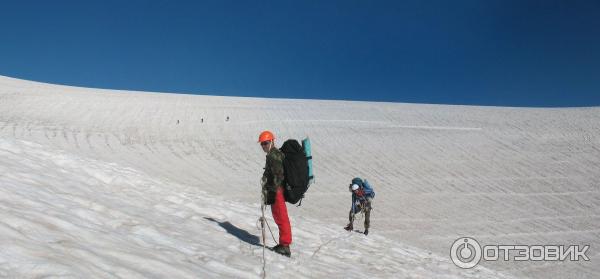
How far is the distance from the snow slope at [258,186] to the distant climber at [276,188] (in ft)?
0.87

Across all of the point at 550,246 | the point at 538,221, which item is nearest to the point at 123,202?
the point at 550,246

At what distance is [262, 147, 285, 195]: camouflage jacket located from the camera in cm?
553

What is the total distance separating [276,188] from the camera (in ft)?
18.2

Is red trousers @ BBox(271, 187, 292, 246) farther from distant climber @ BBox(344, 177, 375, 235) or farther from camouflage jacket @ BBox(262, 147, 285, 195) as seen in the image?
distant climber @ BBox(344, 177, 375, 235)

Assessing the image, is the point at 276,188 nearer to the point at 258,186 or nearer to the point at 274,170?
the point at 274,170

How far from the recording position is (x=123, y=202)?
21.6 feet

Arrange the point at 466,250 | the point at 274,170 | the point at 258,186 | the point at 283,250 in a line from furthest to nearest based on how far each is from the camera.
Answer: the point at 258,186 < the point at 466,250 < the point at 283,250 < the point at 274,170

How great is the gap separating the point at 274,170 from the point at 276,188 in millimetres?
217

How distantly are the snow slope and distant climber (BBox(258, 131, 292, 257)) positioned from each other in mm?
264

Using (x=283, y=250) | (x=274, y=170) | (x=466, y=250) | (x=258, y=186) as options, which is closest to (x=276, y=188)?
(x=274, y=170)

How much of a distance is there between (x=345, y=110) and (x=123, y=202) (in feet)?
106

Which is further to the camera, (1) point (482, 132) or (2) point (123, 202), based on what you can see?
(1) point (482, 132)

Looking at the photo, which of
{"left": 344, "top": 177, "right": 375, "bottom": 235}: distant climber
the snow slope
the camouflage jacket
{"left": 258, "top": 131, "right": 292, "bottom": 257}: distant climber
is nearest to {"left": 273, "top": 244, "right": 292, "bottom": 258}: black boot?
{"left": 258, "top": 131, "right": 292, "bottom": 257}: distant climber

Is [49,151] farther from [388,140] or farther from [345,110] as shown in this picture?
[345,110]
